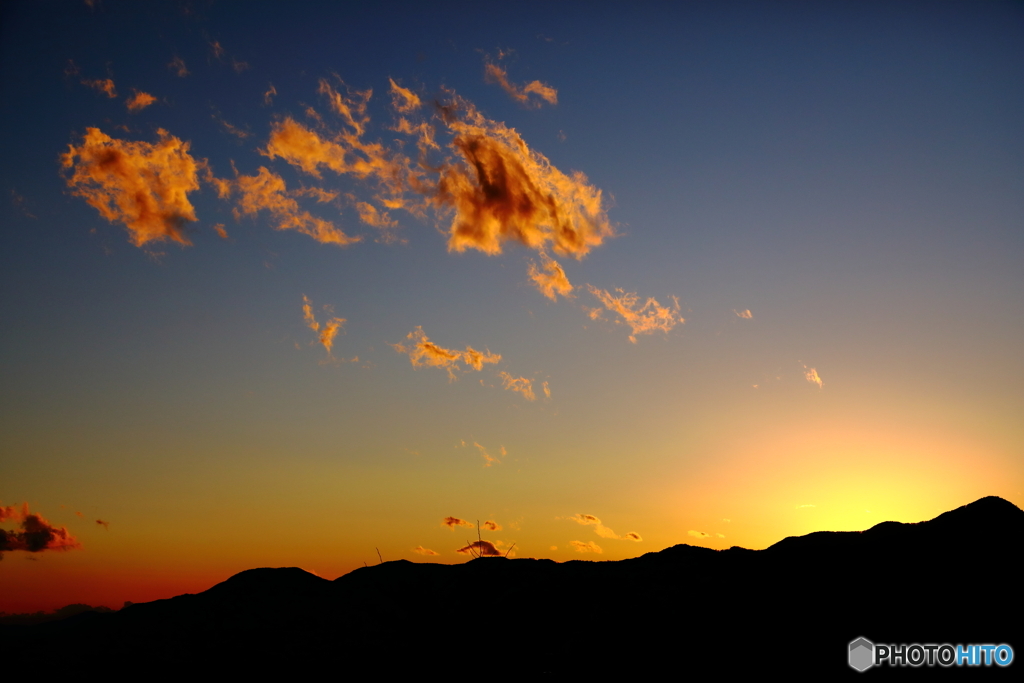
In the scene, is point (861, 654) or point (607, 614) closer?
point (861, 654)

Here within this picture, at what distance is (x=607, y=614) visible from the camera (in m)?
29.8

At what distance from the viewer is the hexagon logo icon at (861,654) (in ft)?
66.7

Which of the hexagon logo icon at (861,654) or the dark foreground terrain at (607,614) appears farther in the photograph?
the dark foreground terrain at (607,614)

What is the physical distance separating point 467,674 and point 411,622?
9.52 meters

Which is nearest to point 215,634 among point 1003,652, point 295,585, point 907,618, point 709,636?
point 295,585

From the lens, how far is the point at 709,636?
24875 mm

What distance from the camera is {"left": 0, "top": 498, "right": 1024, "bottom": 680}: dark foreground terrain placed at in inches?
861

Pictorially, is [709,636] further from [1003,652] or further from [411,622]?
[411,622]

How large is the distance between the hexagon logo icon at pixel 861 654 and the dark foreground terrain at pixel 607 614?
1.03 ft

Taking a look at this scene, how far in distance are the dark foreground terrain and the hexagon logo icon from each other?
31 cm

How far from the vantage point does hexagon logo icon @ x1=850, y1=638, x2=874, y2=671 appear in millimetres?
20328

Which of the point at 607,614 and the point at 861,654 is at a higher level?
the point at 607,614

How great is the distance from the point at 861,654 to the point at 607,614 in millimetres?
11720

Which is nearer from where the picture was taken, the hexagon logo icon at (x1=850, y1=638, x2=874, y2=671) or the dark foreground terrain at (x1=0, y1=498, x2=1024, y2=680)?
the hexagon logo icon at (x1=850, y1=638, x2=874, y2=671)
